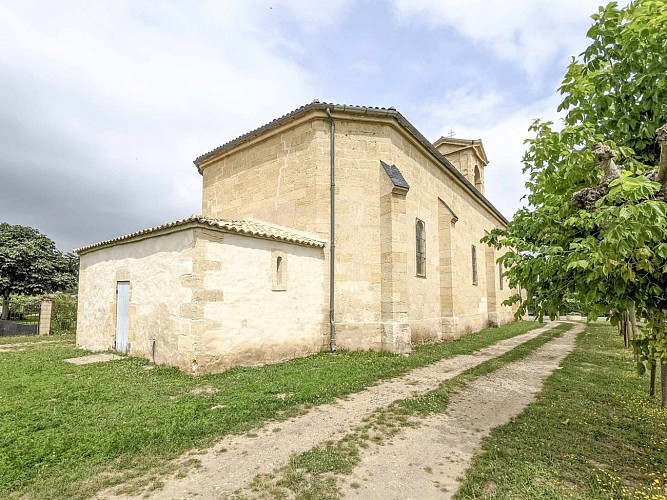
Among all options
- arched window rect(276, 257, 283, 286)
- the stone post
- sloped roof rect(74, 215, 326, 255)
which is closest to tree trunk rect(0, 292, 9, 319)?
the stone post

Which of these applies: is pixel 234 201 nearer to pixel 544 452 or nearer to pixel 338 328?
pixel 338 328

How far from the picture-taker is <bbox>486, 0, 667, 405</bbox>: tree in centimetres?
275

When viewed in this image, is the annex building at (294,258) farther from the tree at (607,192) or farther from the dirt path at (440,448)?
the tree at (607,192)

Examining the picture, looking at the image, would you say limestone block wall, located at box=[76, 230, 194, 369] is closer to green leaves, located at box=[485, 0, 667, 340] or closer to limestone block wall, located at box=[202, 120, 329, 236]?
limestone block wall, located at box=[202, 120, 329, 236]

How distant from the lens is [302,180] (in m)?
11.2

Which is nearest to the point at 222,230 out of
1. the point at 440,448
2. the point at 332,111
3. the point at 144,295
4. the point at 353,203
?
the point at 144,295

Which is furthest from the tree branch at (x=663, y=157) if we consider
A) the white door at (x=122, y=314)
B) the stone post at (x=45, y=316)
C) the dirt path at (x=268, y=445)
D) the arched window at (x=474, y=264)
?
the stone post at (x=45, y=316)

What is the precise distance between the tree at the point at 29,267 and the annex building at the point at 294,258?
16395 millimetres

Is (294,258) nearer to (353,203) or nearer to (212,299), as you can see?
(212,299)

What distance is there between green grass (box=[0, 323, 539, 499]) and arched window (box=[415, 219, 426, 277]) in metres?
4.28

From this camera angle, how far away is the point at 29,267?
23.3 m

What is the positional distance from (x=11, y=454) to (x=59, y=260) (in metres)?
26.8

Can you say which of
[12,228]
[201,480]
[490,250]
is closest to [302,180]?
[201,480]

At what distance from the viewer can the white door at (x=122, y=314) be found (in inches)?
372
